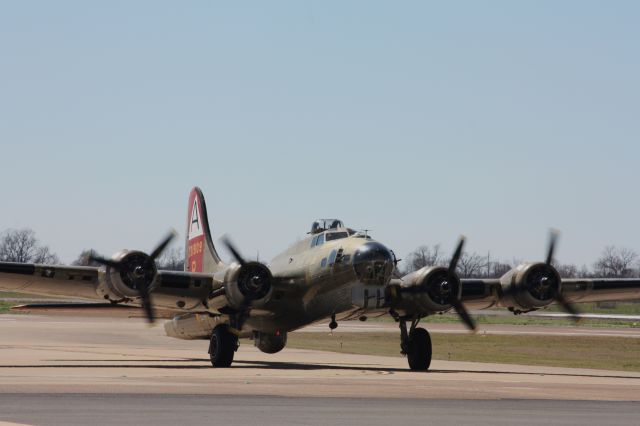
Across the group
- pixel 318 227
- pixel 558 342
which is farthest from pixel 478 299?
pixel 558 342

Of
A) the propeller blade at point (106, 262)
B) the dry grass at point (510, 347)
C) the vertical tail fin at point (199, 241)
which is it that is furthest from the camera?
the dry grass at point (510, 347)

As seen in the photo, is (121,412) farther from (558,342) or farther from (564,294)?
(558,342)

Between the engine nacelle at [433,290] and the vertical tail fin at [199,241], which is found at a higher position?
the vertical tail fin at [199,241]

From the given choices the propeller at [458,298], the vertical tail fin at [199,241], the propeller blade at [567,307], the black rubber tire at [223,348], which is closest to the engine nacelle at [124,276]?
the black rubber tire at [223,348]

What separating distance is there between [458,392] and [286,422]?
7376 millimetres

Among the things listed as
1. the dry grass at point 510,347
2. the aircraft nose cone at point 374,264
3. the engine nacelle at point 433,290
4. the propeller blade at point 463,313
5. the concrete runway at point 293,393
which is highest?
the aircraft nose cone at point 374,264

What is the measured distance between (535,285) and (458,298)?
7.84ft

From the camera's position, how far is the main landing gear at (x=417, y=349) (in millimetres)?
32219

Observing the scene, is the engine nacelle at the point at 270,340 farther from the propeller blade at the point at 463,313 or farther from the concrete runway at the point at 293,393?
the propeller blade at the point at 463,313

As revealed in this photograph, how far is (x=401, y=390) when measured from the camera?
2277cm

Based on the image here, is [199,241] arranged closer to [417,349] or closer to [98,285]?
[98,285]

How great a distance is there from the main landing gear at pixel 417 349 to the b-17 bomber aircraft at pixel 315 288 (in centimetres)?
3

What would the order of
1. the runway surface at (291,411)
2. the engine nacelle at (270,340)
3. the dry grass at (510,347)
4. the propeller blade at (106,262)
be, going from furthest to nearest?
the dry grass at (510,347), the engine nacelle at (270,340), the propeller blade at (106,262), the runway surface at (291,411)

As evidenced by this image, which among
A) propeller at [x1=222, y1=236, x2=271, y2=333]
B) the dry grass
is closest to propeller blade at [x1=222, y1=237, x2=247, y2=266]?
propeller at [x1=222, y1=236, x2=271, y2=333]
